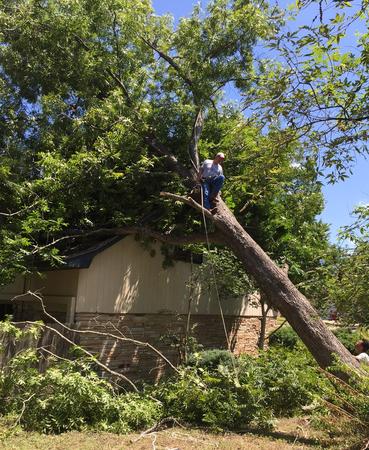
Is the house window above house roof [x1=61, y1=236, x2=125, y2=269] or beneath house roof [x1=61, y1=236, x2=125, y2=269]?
beneath

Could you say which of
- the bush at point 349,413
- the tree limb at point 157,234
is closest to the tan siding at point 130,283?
the tree limb at point 157,234

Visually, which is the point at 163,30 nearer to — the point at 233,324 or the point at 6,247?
the point at 6,247

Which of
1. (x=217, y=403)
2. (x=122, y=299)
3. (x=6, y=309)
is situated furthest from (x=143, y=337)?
(x=217, y=403)

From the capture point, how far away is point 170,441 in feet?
23.7

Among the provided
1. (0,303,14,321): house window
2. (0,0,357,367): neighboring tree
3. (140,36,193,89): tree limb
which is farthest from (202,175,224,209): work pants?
(0,303,14,321): house window

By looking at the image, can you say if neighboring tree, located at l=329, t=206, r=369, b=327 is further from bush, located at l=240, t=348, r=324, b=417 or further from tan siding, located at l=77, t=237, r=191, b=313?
tan siding, located at l=77, t=237, r=191, b=313

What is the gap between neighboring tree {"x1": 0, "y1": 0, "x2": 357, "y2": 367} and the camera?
453 inches

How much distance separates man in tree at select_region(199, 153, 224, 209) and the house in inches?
111

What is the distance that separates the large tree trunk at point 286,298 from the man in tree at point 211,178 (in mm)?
314

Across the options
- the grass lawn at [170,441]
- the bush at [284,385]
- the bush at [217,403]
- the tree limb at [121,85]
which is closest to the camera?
the grass lawn at [170,441]

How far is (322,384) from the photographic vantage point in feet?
25.2

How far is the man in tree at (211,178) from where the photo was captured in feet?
34.7

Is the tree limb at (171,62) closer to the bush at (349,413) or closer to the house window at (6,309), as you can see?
the house window at (6,309)

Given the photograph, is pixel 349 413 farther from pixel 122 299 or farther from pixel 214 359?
pixel 122 299
